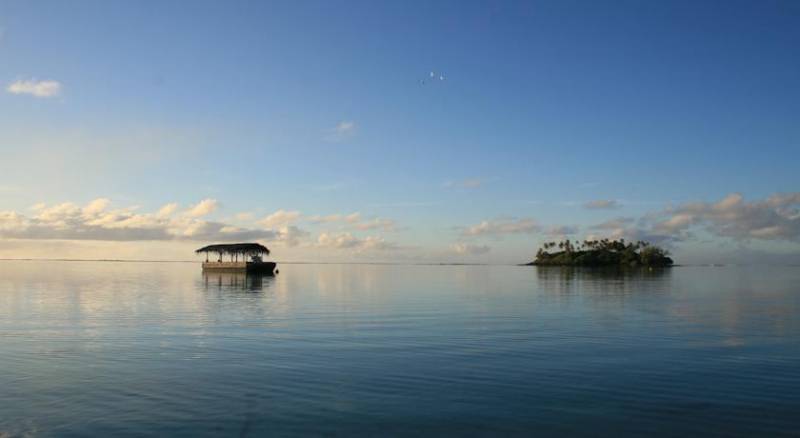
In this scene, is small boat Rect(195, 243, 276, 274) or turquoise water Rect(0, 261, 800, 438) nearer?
turquoise water Rect(0, 261, 800, 438)

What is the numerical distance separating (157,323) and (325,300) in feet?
75.0

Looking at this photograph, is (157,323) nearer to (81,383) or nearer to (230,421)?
(81,383)

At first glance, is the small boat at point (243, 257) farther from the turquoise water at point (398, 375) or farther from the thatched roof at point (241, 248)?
the turquoise water at point (398, 375)

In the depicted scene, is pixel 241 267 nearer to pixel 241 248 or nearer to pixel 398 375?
pixel 241 248

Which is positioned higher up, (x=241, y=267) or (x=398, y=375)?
(x=241, y=267)

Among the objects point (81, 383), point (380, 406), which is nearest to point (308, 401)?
point (380, 406)

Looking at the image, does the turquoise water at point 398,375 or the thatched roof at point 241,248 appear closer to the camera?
the turquoise water at point 398,375

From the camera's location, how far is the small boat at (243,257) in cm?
11788

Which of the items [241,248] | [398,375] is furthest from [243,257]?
[398,375]

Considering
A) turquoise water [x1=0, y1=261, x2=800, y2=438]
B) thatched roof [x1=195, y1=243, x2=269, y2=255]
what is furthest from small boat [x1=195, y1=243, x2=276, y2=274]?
turquoise water [x1=0, y1=261, x2=800, y2=438]

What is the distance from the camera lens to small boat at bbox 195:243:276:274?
387 feet

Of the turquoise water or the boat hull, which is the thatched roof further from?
the turquoise water

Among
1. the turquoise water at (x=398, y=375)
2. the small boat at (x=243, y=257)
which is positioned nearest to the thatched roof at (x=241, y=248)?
the small boat at (x=243, y=257)

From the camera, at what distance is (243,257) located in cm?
12312
